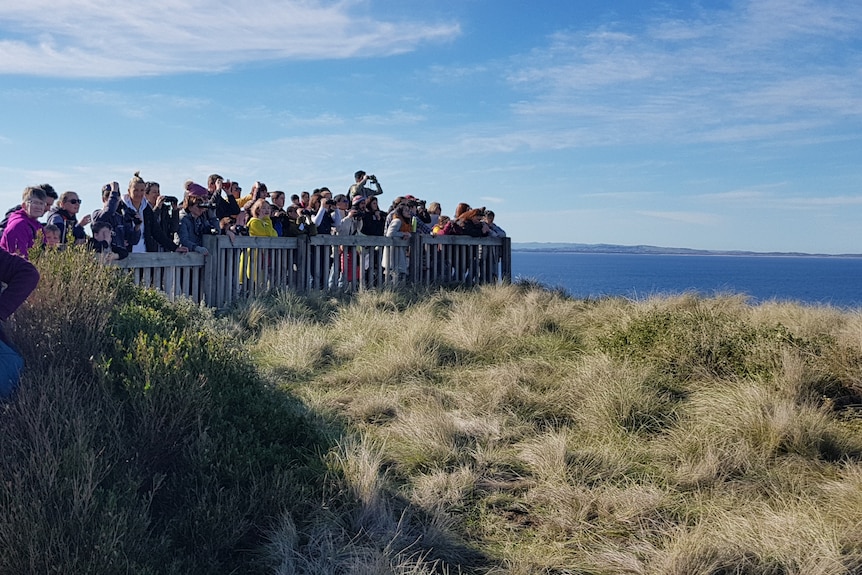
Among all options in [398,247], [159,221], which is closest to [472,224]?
[398,247]

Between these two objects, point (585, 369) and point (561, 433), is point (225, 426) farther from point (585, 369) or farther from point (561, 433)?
point (585, 369)

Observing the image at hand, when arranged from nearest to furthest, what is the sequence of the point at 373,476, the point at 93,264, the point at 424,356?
the point at 373,476, the point at 93,264, the point at 424,356

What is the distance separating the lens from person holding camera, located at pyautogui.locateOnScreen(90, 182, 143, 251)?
9164 mm

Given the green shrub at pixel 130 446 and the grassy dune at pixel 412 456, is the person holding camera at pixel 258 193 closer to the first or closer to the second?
the grassy dune at pixel 412 456

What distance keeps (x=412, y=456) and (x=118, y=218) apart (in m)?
5.43

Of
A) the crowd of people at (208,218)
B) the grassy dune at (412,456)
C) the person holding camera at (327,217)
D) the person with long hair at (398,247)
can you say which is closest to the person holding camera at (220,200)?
the crowd of people at (208,218)

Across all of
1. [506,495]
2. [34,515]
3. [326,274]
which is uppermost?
[326,274]

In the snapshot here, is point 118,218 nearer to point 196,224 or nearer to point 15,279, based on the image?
point 196,224

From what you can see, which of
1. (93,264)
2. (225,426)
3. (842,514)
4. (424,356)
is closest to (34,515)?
(225,426)

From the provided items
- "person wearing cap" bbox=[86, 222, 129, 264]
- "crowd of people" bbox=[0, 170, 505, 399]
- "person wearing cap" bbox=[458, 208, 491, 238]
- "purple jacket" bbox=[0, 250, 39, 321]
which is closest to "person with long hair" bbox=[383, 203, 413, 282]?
"crowd of people" bbox=[0, 170, 505, 399]

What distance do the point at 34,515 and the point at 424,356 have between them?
16.0ft

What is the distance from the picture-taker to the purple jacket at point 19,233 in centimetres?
711

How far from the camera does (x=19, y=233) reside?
7145 millimetres

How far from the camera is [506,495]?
5113 mm
